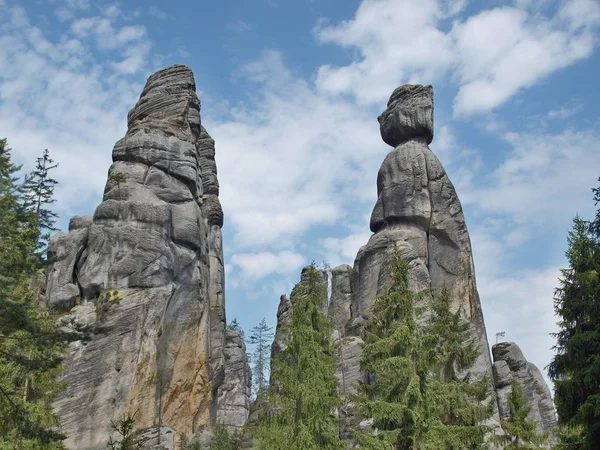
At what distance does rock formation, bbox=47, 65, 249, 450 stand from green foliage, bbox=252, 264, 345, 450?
10.0 meters

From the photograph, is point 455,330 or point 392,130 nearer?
point 455,330

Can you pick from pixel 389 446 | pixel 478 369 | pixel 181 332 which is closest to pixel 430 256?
pixel 478 369

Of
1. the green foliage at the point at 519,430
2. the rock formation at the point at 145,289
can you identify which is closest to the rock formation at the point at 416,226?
the green foliage at the point at 519,430

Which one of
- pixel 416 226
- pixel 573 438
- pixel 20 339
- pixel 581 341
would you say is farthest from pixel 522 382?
pixel 20 339

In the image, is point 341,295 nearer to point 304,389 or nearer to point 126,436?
point 126,436

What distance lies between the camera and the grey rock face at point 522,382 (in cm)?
3422

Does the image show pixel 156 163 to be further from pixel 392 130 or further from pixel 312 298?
pixel 312 298

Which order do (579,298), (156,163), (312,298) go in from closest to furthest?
(579,298), (312,298), (156,163)

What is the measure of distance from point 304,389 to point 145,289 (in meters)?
14.4

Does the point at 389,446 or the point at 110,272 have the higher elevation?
the point at 110,272

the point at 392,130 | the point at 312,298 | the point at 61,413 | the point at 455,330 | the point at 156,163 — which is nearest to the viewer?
the point at 312,298

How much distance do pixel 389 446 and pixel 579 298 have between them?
22.0 ft

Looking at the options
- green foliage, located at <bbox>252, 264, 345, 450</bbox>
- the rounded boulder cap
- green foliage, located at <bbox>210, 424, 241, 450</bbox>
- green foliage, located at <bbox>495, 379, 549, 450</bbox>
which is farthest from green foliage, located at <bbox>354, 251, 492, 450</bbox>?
the rounded boulder cap

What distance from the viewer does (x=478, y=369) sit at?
108 ft
